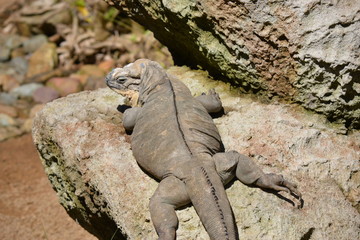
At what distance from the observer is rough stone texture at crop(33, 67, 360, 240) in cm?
389

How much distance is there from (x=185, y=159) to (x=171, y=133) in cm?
30

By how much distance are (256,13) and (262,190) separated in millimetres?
1491

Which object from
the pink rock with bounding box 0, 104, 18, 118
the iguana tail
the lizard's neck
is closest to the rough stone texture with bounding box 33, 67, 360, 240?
the iguana tail

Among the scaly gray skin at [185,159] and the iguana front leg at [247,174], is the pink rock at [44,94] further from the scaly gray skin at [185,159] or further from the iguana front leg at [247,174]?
the iguana front leg at [247,174]

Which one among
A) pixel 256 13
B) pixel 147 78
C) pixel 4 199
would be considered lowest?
pixel 4 199

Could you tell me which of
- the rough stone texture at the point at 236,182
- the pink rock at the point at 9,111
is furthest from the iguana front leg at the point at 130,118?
the pink rock at the point at 9,111

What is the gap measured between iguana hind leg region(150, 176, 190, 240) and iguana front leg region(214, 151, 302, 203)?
0.34 m

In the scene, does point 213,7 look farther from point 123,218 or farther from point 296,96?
point 123,218

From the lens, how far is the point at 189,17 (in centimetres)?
500

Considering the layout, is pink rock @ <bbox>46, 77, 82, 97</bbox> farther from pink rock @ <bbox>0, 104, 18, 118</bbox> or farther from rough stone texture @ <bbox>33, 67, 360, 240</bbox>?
rough stone texture @ <bbox>33, 67, 360, 240</bbox>

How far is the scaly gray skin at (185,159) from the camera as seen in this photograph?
372 cm

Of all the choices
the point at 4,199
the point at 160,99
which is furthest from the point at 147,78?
the point at 4,199

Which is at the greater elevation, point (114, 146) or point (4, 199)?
point (114, 146)

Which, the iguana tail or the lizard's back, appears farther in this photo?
the lizard's back
